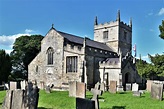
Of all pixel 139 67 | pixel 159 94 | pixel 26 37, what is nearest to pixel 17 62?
pixel 26 37

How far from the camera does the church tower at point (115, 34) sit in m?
35.2

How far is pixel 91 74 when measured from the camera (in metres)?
24.4

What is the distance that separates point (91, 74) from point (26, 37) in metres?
21.2

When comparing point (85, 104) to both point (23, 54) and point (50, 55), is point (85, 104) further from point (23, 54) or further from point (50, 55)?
point (23, 54)

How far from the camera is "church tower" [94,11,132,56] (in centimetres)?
3517

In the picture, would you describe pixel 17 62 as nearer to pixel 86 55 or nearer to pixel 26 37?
pixel 26 37

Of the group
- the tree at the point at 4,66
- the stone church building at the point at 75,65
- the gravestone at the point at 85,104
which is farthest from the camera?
the tree at the point at 4,66

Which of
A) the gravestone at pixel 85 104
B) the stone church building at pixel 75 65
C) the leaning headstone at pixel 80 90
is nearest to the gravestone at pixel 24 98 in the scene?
the gravestone at pixel 85 104

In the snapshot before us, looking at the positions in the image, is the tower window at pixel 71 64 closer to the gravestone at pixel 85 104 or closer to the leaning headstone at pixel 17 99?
the leaning headstone at pixel 17 99

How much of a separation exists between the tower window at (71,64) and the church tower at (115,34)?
12.3 meters

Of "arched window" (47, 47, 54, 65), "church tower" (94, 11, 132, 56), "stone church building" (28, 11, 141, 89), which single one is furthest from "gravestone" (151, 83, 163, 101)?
"church tower" (94, 11, 132, 56)

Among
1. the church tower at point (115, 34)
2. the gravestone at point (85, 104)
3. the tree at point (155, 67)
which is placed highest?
the church tower at point (115, 34)

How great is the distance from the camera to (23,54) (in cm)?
3794

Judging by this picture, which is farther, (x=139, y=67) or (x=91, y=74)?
(x=91, y=74)
